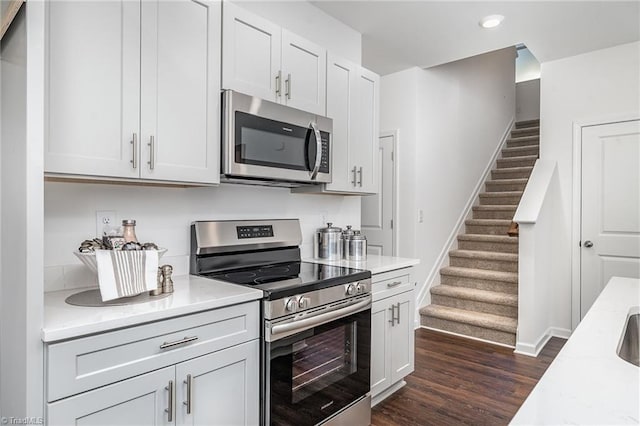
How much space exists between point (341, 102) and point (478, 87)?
3.44 m

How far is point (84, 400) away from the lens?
1167mm

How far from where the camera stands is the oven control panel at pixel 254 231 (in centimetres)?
222

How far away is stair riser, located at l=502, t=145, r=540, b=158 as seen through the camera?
5.80 metres

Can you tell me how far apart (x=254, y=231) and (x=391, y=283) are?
0.93m

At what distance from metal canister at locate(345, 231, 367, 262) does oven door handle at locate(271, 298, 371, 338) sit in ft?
1.77

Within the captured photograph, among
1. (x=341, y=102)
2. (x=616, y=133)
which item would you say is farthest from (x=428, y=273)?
(x=341, y=102)

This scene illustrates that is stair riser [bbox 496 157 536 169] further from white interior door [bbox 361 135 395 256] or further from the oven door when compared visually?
the oven door

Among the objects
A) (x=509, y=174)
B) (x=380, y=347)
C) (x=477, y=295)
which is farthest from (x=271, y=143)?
(x=509, y=174)

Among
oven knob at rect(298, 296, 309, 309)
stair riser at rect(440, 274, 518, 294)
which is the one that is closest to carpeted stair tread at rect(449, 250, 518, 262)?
stair riser at rect(440, 274, 518, 294)

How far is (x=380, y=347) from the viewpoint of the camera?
240 cm

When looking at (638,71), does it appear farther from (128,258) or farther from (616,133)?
(128,258)

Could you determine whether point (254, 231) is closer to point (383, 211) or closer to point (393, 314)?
point (393, 314)

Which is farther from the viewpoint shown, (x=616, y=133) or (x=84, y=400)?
(x=616, y=133)

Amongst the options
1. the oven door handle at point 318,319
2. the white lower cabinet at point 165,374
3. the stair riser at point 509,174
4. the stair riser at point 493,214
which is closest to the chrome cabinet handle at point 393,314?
the oven door handle at point 318,319
